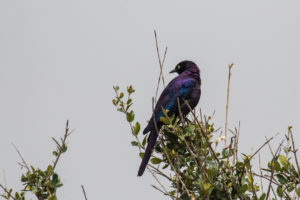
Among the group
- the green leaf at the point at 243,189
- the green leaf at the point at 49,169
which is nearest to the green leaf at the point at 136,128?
the green leaf at the point at 49,169

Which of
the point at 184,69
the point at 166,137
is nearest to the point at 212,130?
the point at 166,137

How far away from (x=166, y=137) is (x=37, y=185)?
4.79 feet

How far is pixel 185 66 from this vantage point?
29.9 ft

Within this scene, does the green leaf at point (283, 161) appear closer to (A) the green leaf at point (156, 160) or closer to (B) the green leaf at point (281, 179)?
(B) the green leaf at point (281, 179)

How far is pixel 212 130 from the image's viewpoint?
5.84m

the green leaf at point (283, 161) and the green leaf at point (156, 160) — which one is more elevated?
the green leaf at point (156, 160)

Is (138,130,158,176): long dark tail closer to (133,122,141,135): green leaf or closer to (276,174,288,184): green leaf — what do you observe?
(133,122,141,135): green leaf

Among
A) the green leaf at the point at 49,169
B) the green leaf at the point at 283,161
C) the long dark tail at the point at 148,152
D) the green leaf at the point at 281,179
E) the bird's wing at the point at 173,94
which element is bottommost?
the green leaf at the point at 281,179

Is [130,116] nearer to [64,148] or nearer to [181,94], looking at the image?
[64,148]

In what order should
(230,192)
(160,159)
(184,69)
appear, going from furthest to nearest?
(184,69), (160,159), (230,192)

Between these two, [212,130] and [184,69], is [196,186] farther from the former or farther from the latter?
[184,69]

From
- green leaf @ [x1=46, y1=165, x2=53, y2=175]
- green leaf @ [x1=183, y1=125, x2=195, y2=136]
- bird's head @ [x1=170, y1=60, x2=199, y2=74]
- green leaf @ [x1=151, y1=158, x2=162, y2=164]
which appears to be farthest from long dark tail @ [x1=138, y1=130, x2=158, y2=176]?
bird's head @ [x1=170, y1=60, x2=199, y2=74]

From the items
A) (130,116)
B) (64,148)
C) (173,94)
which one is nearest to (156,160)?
(130,116)

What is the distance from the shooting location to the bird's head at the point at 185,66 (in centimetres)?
887
